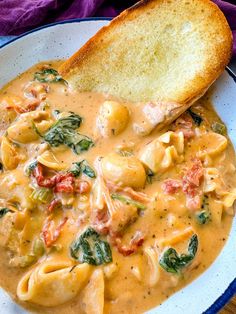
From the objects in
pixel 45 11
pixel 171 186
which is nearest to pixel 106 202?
pixel 171 186

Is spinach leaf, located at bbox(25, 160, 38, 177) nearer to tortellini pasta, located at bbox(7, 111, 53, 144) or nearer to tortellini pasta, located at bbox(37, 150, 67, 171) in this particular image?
tortellini pasta, located at bbox(37, 150, 67, 171)

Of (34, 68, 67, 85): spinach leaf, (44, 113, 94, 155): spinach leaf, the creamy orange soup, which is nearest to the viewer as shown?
the creamy orange soup

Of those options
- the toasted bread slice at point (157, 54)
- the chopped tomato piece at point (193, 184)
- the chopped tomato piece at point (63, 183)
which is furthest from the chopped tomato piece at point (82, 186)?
the toasted bread slice at point (157, 54)

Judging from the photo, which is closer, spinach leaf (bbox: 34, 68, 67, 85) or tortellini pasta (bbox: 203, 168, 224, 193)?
tortellini pasta (bbox: 203, 168, 224, 193)

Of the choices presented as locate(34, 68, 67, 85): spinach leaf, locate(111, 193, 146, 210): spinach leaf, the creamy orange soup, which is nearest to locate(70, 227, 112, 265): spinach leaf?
the creamy orange soup

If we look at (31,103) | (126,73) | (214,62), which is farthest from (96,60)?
(214,62)

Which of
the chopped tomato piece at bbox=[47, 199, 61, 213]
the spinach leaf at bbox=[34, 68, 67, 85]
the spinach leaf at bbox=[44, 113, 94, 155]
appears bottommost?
the chopped tomato piece at bbox=[47, 199, 61, 213]

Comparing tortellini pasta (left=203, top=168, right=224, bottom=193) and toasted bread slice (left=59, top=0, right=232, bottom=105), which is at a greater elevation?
toasted bread slice (left=59, top=0, right=232, bottom=105)
